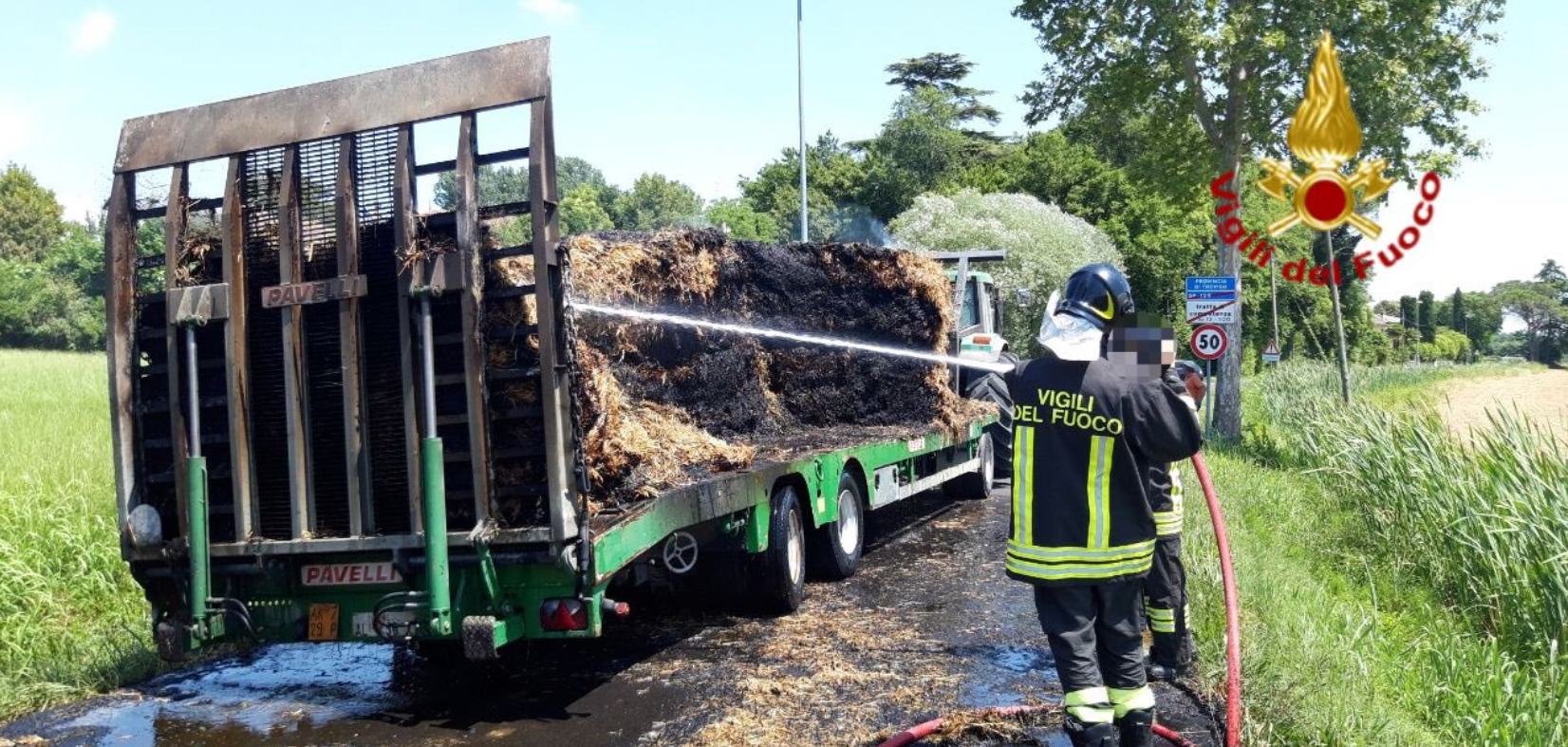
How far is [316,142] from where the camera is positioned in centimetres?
534

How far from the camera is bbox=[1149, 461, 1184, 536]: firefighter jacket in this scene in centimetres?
522

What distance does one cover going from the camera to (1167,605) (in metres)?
5.35

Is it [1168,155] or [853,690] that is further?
[1168,155]

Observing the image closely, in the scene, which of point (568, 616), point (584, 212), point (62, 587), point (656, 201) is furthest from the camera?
point (656, 201)

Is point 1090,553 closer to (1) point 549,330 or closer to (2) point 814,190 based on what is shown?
(1) point 549,330

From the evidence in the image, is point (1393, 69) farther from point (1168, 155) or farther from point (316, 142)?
point (316, 142)

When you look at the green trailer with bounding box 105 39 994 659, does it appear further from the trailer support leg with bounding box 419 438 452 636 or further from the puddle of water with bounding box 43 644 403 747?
the puddle of water with bounding box 43 644 403 747

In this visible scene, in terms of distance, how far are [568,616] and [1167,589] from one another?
277 centimetres

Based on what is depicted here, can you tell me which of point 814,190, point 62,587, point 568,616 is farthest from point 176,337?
point 814,190

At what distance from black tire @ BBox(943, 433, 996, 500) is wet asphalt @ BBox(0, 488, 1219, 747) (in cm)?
460

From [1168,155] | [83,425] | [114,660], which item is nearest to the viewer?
[114,660]

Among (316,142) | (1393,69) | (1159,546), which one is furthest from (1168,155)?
(316,142)

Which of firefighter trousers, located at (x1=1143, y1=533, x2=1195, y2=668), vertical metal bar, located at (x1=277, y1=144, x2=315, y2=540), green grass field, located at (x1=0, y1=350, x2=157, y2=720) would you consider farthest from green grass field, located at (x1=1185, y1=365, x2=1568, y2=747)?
green grass field, located at (x1=0, y1=350, x2=157, y2=720)

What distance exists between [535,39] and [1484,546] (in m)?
6.70
